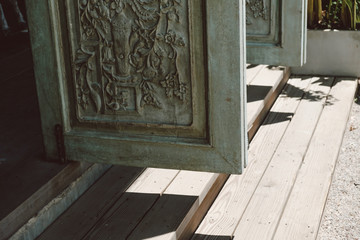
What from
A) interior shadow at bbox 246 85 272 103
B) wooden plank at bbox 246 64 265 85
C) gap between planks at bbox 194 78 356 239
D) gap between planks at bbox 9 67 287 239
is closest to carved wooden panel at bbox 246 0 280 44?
interior shadow at bbox 246 85 272 103

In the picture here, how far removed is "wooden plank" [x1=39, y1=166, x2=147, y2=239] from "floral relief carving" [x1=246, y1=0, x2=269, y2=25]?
140 cm

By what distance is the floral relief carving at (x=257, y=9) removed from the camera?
148 inches

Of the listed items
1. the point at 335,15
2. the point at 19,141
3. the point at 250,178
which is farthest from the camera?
the point at 335,15

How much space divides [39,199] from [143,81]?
0.64 meters

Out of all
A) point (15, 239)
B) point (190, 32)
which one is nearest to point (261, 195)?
point (190, 32)

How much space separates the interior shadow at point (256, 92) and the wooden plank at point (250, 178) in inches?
7.0

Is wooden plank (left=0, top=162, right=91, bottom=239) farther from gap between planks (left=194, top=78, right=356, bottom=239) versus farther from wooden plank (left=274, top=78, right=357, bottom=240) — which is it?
wooden plank (left=274, top=78, right=357, bottom=240)

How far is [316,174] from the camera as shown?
10.7 feet

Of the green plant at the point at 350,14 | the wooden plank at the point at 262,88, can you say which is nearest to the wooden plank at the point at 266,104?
the wooden plank at the point at 262,88

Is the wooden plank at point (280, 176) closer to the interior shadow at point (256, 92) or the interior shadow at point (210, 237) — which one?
the interior shadow at point (210, 237)

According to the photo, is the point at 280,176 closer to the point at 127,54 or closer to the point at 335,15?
the point at 127,54

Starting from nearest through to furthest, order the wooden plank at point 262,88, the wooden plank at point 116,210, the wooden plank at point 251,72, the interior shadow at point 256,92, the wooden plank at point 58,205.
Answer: the wooden plank at point 58,205 < the wooden plank at point 116,210 < the wooden plank at point 262,88 < the interior shadow at point 256,92 < the wooden plank at point 251,72

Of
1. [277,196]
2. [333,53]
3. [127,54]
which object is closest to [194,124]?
[127,54]

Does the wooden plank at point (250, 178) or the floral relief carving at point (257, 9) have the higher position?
the floral relief carving at point (257, 9)
